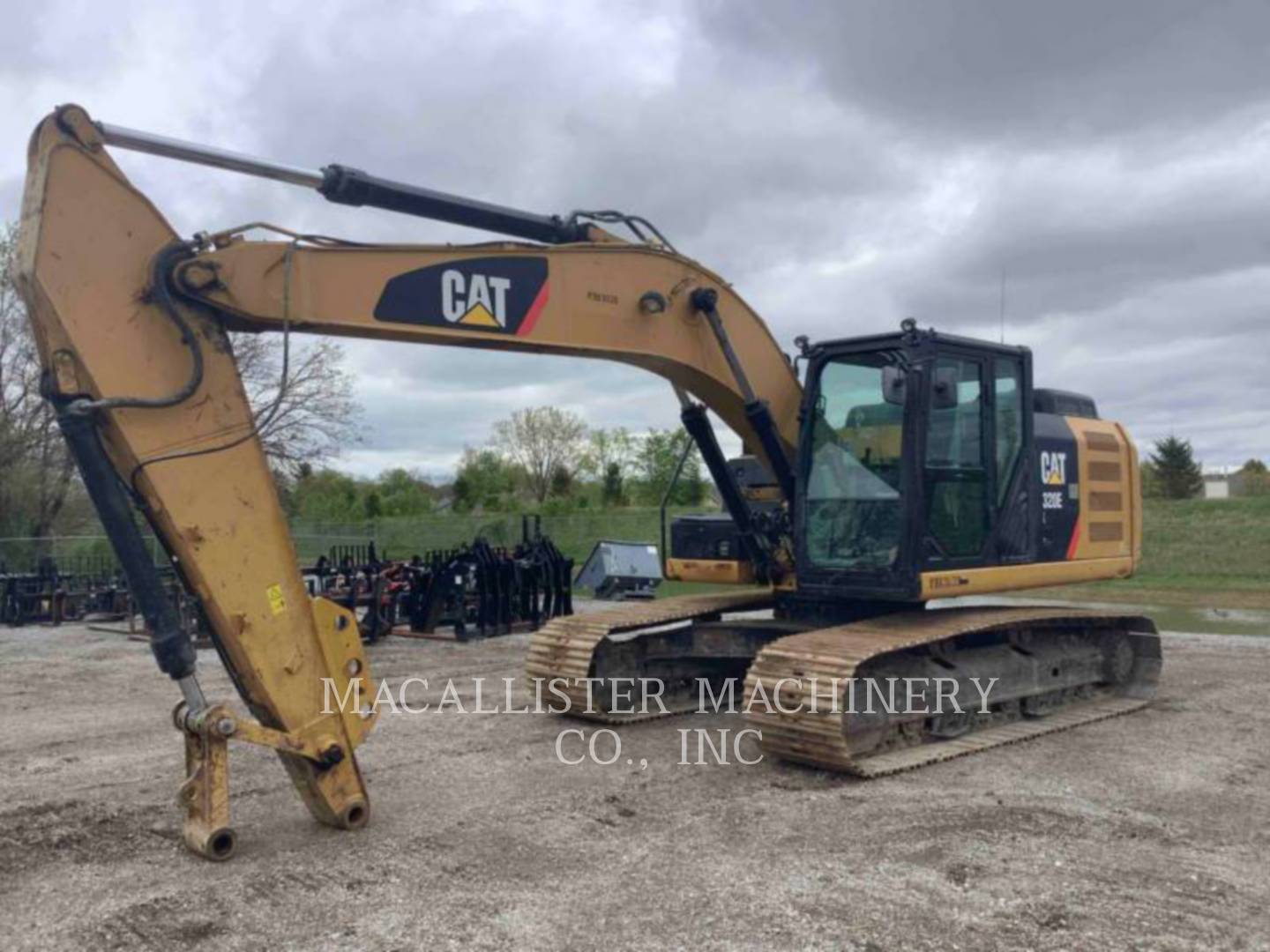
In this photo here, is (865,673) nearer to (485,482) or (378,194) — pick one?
(378,194)

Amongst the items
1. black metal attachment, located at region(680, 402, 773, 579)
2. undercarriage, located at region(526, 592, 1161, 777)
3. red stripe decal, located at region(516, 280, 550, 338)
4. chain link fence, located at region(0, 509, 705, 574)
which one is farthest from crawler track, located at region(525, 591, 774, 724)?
chain link fence, located at region(0, 509, 705, 574)

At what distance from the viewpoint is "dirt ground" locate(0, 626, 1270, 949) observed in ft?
14.6

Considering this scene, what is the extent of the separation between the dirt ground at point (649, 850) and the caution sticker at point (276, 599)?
1.13 meters

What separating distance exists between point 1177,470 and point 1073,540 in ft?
112

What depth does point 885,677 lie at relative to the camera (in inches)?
284

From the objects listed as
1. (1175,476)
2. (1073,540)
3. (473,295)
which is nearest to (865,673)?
(1073,540)

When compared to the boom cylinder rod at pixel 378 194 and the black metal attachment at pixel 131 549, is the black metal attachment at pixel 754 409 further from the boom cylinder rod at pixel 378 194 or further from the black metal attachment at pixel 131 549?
the black metal attachment at pixel 131 549

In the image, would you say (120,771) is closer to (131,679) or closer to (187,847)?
(187,847)

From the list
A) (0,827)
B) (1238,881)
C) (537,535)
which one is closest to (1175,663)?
(1238,881)

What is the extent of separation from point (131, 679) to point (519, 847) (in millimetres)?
7071

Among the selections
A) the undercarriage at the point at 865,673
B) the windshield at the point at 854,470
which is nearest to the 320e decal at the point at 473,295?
the windshield at the point at 854,470

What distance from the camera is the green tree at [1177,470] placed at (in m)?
38.3

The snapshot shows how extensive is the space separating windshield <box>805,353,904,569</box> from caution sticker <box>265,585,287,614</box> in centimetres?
370

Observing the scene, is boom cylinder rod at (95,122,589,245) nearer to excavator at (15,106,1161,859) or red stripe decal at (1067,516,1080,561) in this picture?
excavator at (15,106,1161,859)
